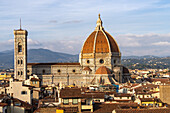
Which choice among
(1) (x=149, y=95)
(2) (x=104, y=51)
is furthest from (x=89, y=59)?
(1) (x=149, y=95)

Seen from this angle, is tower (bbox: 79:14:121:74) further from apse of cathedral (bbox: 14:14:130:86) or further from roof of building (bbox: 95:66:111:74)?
roof of building (bbox: 95:66:111:74)

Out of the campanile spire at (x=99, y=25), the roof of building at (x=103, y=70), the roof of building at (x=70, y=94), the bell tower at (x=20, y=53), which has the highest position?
the campanile spire at (x=99, y=25)

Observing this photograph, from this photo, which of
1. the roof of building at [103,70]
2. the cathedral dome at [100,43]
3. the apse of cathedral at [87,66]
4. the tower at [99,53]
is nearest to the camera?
the roof of building at [103,70]

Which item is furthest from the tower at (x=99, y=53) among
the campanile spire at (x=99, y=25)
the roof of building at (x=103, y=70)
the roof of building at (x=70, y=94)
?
the roof of building at (x=70, y=94)

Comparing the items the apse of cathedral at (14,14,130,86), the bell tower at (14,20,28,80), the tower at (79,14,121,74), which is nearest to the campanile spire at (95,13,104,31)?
the apse of cathedral at (14,14,130,86)

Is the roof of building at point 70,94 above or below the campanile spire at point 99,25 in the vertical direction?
below

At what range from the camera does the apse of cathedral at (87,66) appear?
117 m

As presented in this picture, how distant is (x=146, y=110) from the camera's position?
3362 centimetres

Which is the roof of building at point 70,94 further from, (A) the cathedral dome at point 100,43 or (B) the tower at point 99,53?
(A) the cathedral dome at point 100,43

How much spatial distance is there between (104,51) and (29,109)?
83135 millimetres

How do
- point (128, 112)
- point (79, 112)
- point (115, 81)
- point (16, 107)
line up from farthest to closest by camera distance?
point (115, 81), point (16, 107), point (79, 112), point (128, 112)

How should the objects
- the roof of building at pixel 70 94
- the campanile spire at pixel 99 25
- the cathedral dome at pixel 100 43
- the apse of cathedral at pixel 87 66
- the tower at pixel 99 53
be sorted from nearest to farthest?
the roof of building at pixel 70 94 → the apse of cathedral at pixel 87 66 → the tower at pixel 99 53 → the cathedral dome at pixel 100 43 → the campanile spire at pixel 99 25

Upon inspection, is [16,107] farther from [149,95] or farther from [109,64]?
[109,64]

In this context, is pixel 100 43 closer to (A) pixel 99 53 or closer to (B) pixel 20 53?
(A) pixel 99 53
